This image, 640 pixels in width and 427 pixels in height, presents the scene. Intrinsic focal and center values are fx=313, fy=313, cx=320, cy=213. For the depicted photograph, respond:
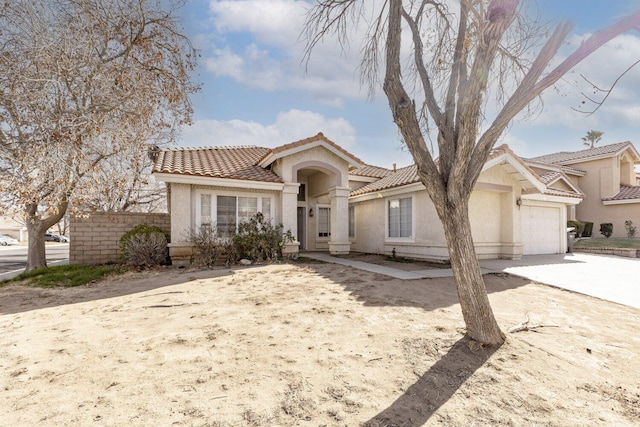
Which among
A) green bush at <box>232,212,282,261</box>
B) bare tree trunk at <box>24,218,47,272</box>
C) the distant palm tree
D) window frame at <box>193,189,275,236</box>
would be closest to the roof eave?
window frame at <box>193,189,275,236</box>

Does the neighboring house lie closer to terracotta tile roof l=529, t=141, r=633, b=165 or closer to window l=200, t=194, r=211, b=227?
terracotta tile roof l=529, t=141, r=633, b=165

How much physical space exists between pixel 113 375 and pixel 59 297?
5.70 metres

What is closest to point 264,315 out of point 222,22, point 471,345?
point 471,345

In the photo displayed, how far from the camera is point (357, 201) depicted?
55.2 feet

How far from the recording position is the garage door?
49.2ft

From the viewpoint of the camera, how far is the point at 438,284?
27.0 ft

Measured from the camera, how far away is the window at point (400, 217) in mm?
13492

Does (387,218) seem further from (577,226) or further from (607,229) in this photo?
(607,229)

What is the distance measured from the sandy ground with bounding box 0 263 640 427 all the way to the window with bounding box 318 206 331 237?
1095cm

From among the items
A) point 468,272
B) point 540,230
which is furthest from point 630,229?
point 468,272

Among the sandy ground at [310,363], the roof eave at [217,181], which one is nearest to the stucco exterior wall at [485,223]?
the roof eave at [217,181]

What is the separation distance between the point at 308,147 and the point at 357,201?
176 inches

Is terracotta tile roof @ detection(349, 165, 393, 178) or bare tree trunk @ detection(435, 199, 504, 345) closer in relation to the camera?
bare tree trunk @ detection(435, 199, 504, 345)

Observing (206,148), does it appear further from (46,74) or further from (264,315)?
(264,315)
